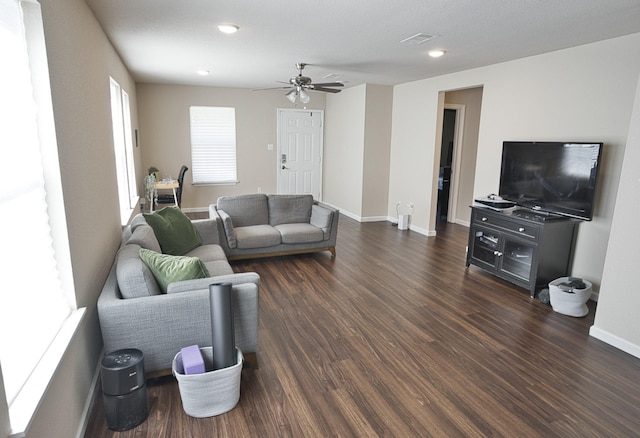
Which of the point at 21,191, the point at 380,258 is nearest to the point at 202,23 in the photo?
the point at 21,191

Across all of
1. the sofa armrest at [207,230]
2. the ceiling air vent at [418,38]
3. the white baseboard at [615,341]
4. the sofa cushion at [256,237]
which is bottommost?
the white baseboard at [615,341]

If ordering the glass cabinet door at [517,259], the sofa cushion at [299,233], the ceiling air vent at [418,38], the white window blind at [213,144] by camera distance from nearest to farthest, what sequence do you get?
the ceiling air vent at [418,38], the glass cabinet door at [517,259], the sofa cushion at [299,233], the white window blind at [213,144]

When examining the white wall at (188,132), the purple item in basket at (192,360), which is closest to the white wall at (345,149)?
the white wall at (188,132)

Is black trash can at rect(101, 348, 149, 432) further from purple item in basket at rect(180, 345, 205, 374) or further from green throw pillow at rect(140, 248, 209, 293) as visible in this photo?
green throw pillow at rect(140, 248, 209, 293)

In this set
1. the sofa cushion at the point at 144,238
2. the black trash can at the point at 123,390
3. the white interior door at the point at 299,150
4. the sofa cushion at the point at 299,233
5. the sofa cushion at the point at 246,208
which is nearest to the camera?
the black trash can at the point at 123,390

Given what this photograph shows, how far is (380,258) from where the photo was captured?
16.3 feet

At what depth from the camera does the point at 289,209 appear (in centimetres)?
512

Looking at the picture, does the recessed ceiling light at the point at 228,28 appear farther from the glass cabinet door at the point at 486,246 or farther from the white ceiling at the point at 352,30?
the glass cabinet door at the point at 486,246

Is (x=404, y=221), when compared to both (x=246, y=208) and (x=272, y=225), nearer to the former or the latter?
(x=272, y=225)

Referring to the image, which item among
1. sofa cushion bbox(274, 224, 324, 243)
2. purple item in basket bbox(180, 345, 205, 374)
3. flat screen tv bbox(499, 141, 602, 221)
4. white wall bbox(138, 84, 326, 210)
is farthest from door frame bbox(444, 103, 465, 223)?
purple item in basket bbox(180, 345, 205, 374)

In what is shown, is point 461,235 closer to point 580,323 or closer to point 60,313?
point 580,323

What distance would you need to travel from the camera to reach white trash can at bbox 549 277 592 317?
3.39 metres

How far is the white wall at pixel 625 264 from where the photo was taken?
2750 millimetres

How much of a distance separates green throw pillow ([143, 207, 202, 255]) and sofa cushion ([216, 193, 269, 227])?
0.87 metres
